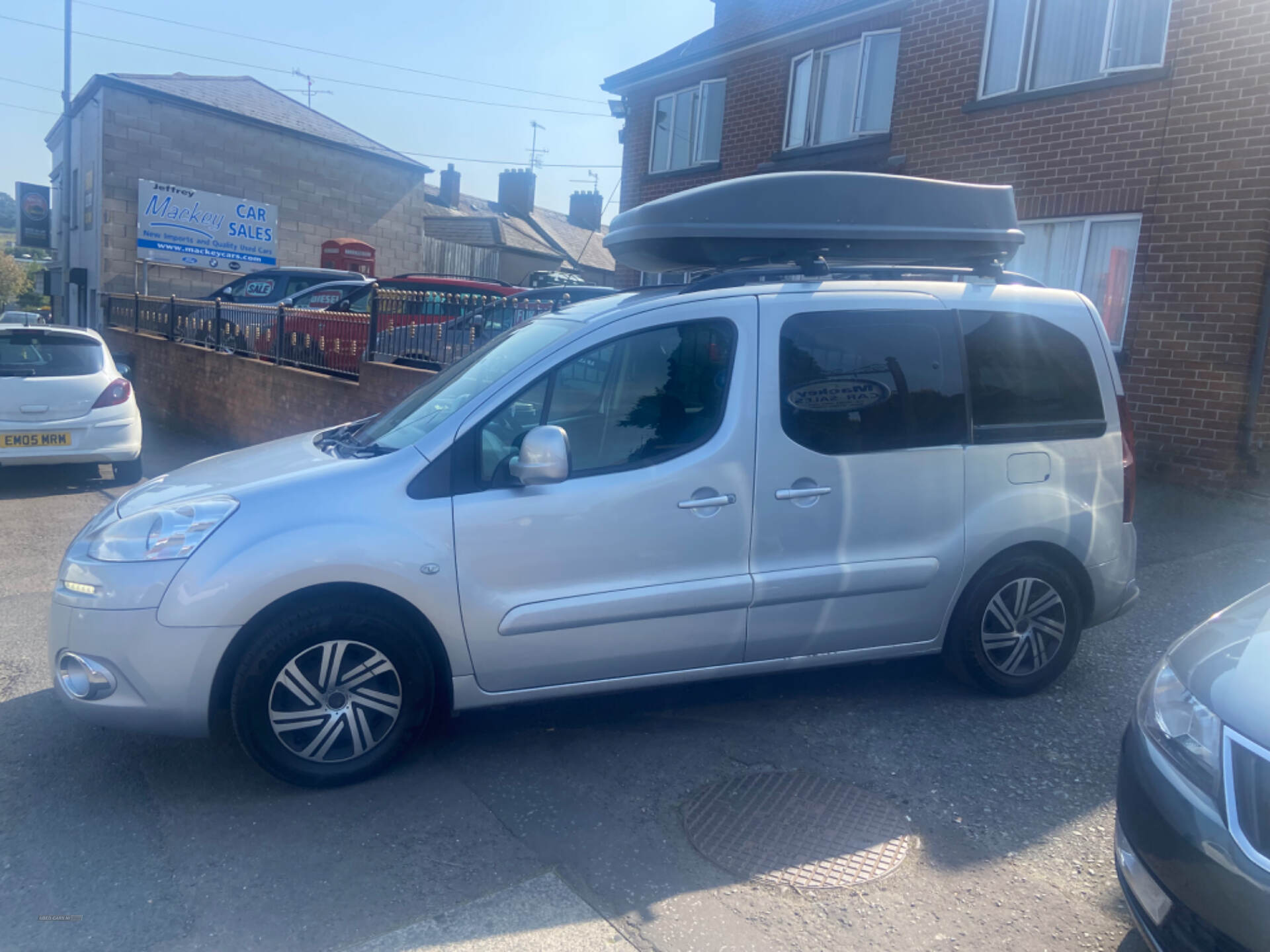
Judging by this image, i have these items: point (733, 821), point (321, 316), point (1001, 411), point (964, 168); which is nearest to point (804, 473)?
point (1001, 411)

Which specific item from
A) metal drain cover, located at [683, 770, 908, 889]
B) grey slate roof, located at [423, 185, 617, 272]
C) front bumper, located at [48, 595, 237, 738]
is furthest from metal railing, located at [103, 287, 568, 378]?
grey slate roof, located at [423, 185, 617, 272]

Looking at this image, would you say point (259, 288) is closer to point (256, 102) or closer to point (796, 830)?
point (256, 102)

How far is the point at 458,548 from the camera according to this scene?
3.56 metres

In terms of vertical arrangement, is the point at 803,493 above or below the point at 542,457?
below

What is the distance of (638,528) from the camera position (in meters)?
3.74

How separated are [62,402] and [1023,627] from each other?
8.55m

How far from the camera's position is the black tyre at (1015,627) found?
436 cm

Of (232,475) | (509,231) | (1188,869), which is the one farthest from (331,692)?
(509,231)

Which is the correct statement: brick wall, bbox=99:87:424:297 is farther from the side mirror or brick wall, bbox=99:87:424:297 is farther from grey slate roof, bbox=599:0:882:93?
the side mirror

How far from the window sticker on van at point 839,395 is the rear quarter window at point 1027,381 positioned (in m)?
0.47

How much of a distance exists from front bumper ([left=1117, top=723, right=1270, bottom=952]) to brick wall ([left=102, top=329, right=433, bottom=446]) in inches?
292

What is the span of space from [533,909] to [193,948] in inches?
37.0

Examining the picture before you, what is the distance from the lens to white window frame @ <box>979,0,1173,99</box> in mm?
8773

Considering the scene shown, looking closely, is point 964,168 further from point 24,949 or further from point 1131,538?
point 24,949
